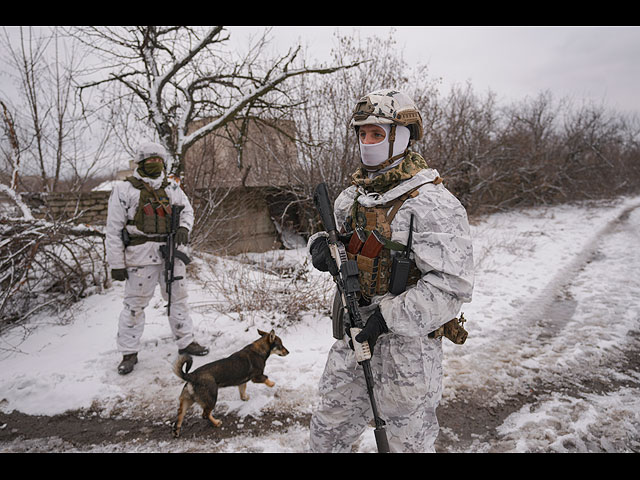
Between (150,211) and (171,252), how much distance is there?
1.49 ft

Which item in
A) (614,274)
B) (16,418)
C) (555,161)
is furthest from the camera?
(555,161)

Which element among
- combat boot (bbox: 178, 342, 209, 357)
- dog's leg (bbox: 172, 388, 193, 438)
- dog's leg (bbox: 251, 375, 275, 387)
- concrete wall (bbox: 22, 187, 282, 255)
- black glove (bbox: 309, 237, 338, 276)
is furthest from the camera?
concrete wall (bbox: 22, 187, 282, 255)

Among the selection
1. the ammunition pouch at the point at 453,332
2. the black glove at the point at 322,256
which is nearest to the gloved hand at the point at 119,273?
the black glove at the point at 322,256

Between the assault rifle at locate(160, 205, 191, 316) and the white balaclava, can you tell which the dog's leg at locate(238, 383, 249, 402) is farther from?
the white balaclava

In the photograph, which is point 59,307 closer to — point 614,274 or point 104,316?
point 104,316

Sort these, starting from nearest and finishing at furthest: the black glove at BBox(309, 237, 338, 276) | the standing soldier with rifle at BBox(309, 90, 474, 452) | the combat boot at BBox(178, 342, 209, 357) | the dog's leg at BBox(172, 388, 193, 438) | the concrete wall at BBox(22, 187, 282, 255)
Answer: the standing soldier with rifle at BBox(309, 90, 474, 452) → the black glove at BBox(309, 237, 338, 276) → the dog's leg at BBox(172, 388, 193, 438) → the combat boot at BBox(178, 342, 209, 357) → the concrete wall at BBox(22, 187, 282, 255)

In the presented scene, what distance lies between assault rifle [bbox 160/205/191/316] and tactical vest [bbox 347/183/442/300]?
2.35 metres

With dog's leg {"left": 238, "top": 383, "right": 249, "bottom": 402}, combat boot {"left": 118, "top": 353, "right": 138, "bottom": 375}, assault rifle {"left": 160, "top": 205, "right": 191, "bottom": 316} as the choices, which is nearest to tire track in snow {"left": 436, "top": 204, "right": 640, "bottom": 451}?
dog's leg {"left": 238, "top": 383, "right": 249, "bottom": 402}

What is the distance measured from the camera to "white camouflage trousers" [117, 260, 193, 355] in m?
3.52

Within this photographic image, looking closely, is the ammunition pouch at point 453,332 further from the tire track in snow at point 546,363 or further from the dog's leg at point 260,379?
the dog's leg at point 260,379

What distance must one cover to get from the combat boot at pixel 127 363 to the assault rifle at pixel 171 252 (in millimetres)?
558

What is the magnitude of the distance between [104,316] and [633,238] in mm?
11964
